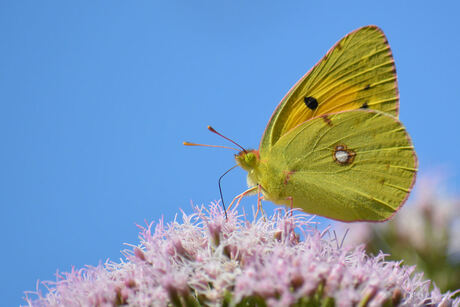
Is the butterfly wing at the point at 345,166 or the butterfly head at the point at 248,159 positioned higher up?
the butterfly head at the point at 248,159

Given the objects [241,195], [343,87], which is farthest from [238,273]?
[343,87]

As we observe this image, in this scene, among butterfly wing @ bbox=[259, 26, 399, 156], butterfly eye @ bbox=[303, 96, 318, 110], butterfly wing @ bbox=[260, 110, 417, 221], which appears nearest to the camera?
butterfly wing @ bbox=[260, 110, 417, 221]

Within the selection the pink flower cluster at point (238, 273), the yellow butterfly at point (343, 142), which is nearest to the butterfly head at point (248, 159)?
the yellow butterfly at point (343, 142)

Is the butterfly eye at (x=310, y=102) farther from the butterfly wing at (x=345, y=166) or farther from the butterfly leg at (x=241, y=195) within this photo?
the butterfly leg at (x=241, y=195)

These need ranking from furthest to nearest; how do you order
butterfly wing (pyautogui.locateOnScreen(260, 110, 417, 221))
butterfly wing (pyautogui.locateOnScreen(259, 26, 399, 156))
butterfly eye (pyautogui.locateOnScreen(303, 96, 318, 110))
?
butterfly eye (pyautogui.locateOnScreen(303, 96, 318, 110))
butterfly wing (pyautogui.locateOnScreen(259, 26, 399, 156))
butterfly wing (pyautogui.locateOnScreen(260, 110, 417, 221))

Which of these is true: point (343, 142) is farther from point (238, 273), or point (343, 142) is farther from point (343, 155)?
point (238, 273)

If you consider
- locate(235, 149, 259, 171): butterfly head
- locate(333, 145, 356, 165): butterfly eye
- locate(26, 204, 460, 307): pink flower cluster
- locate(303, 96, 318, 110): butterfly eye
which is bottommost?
locate(26, 204, 460, 307): pink flower cluster

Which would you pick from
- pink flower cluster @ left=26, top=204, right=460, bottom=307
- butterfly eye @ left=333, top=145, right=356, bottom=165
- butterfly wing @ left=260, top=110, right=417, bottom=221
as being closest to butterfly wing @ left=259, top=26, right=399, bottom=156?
butterfly wing @ left=260, top=110, right=417, bottom=221

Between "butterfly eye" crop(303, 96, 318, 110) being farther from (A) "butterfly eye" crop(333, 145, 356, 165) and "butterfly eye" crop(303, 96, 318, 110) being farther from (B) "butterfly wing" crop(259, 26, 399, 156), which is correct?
(A) "butterfly eye" crop(333, 145, 356, 165)
